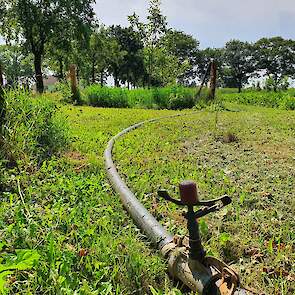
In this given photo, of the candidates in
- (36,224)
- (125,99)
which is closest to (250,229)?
(36,224)

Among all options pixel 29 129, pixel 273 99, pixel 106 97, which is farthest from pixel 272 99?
pixel 29 129

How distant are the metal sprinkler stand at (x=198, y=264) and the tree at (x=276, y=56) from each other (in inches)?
2904

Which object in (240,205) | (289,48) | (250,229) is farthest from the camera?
(289,48)

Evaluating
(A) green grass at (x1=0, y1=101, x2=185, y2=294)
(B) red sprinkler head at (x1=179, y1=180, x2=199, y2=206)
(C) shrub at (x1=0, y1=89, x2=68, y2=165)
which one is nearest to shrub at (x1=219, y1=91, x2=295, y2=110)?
(C) shrub at (x1=0, y1=89, x2=68, y2=165)

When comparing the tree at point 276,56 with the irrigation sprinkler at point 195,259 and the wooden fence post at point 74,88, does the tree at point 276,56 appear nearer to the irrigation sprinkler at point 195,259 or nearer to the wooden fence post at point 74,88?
the wooden fence post at point 74,88

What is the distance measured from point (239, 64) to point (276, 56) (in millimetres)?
6956

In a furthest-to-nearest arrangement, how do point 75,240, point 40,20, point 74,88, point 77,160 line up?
point 40,20, point 74,88, point 77,160, point 75,240

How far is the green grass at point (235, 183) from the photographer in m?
2.29

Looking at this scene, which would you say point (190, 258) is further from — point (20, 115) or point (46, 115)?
point (46, 115)

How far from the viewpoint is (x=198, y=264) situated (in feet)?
6.24

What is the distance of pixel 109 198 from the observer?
3.22m

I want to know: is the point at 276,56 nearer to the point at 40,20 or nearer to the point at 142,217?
the point at 40,20

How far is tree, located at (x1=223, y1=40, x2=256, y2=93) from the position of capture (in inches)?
2990

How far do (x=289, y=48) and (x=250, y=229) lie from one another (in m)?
75.8
